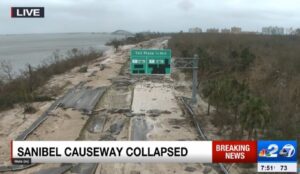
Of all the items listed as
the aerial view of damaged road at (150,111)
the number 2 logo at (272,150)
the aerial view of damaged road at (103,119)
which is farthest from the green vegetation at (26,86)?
the number 2 logo at (272,150)

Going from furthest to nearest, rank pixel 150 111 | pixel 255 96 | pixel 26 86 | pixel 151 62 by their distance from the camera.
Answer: pixel 26 86
pixel 150 111
pixel 255 96
pixel 151 62

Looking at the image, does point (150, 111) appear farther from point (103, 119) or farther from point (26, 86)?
point (26, 86)

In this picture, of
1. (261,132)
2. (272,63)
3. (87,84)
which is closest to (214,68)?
(272,63)

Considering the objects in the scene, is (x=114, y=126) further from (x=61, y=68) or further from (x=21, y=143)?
(x=61, y=68)

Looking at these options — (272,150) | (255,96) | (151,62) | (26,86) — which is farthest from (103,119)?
(272,150)

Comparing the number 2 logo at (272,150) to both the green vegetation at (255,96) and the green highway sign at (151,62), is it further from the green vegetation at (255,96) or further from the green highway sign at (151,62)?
the green highway sign at (151,62)

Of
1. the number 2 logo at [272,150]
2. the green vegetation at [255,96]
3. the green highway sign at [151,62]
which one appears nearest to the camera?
the number 2 logo at [272,150]
